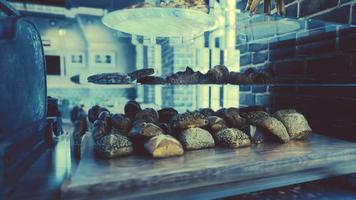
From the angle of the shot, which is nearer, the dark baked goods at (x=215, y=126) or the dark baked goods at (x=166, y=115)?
the dark baked goods at (x=215, y=126)

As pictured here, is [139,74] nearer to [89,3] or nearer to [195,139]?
[195,139]

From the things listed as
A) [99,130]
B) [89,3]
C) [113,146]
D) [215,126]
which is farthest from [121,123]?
[89,3]

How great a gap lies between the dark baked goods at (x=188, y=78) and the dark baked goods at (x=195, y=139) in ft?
0.95

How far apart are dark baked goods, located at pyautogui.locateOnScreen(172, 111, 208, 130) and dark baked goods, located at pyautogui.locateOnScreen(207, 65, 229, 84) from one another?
28 centimetres

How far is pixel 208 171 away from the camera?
618mm

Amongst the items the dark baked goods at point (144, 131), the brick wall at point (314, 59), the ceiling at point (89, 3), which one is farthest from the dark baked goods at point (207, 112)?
the ceiling at point (89, 3)

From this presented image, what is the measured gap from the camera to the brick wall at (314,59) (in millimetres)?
1043

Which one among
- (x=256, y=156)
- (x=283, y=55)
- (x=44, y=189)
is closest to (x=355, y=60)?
(x=283, y=55)

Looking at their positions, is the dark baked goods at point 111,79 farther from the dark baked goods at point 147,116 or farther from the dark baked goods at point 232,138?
the dark baked goods at point 232,138

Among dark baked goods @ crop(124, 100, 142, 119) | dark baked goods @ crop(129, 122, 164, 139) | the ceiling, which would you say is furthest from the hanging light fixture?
the ceiling

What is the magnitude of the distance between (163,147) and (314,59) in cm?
91

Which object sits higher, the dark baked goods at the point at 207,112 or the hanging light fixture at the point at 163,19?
the hanging light fixture at the point at 163,19

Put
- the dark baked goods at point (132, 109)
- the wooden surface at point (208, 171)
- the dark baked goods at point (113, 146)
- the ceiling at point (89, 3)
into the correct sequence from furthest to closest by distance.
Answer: the ceiling at point (89, 3) → the dark baked goods at point (132, 109) → the dark baked goods at point (113, 146) → the wooden surface at point (208, 171)

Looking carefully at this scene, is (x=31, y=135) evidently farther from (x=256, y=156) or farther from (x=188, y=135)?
(x=256, y=156)
